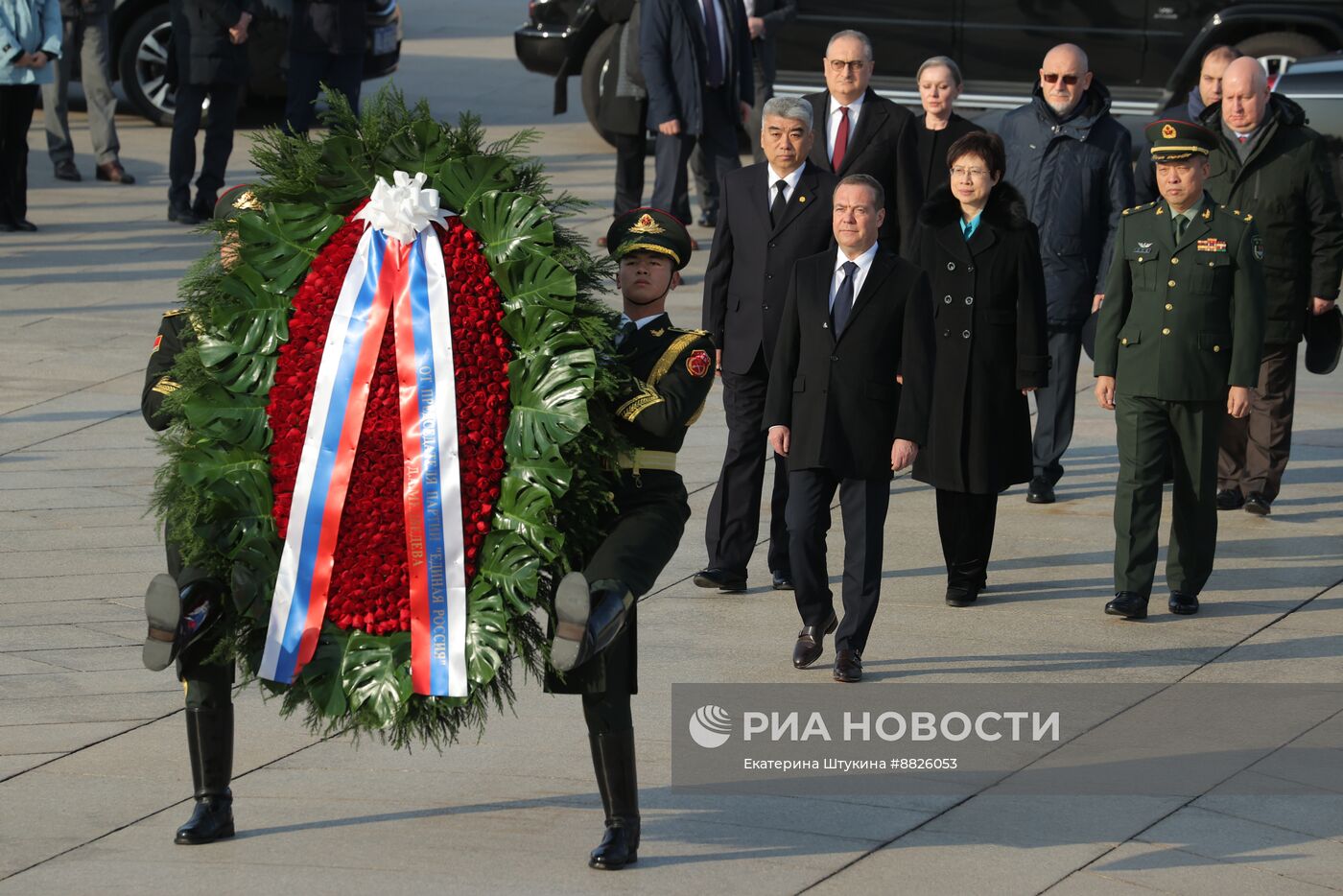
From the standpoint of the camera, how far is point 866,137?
9.02 metres

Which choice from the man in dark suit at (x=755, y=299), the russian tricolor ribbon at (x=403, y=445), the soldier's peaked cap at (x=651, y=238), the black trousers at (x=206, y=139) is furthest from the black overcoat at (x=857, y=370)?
the black trousers at (x=206, y=139)

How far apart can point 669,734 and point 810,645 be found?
0.85 m

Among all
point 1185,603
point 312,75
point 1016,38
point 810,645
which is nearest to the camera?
point 810,645

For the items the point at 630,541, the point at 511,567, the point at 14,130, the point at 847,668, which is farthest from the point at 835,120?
the point at 14,130

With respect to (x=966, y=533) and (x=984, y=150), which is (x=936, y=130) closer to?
(x=984, y=150)

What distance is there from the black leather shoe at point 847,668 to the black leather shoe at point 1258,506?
9.99ft

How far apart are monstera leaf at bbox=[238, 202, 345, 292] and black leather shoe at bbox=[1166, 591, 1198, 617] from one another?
3.95m

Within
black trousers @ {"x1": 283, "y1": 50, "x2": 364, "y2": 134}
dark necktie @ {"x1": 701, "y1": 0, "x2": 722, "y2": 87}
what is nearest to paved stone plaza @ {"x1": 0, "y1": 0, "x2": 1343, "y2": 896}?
dark necktie @ {"x1": 701, "y1": 0, "x2": 722, "y2": 87}

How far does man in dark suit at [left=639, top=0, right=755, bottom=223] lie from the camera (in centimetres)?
1305

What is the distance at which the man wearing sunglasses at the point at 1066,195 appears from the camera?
928cm

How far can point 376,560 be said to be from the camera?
527 centimetres

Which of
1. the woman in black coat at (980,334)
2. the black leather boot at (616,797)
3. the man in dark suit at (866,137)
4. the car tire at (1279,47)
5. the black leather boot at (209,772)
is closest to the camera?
the black leather boot at (616,797)

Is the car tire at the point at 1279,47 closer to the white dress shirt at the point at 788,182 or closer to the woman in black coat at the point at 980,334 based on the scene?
the woman in black coat at the point at 980,334

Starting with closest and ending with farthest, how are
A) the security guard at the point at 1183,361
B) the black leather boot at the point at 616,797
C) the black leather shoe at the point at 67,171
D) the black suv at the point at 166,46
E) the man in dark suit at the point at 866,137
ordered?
the black leather boot at the point at 616,797
the security guard at the point at 1183,361
the man in dark suit at the point at 866,137
the black leather shoe at the point at 67,171
the black suv at the point at 166,46
